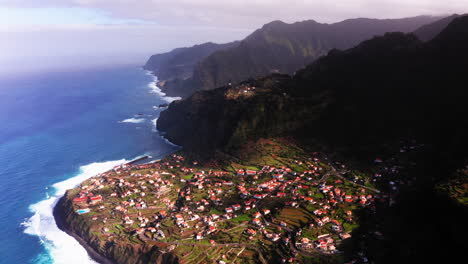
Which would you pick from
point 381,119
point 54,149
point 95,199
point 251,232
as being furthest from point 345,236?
point 54,149

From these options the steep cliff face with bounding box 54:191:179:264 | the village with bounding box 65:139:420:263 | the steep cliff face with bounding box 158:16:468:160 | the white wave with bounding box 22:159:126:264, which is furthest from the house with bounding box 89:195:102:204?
the steep cliff face with bounding box 158:16:468:160

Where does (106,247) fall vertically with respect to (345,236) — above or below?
below

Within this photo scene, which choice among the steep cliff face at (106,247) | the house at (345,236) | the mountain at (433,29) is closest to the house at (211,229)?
the steep cliff face at (106,247)

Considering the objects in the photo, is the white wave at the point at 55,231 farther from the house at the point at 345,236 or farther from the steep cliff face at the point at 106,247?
the house at the point at 345,236

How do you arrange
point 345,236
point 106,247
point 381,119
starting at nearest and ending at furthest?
1. point 345,236
2. point 106,247
3. point 381,119

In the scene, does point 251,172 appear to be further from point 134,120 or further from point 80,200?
point 134,120

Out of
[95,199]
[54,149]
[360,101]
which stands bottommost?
[54,149]
